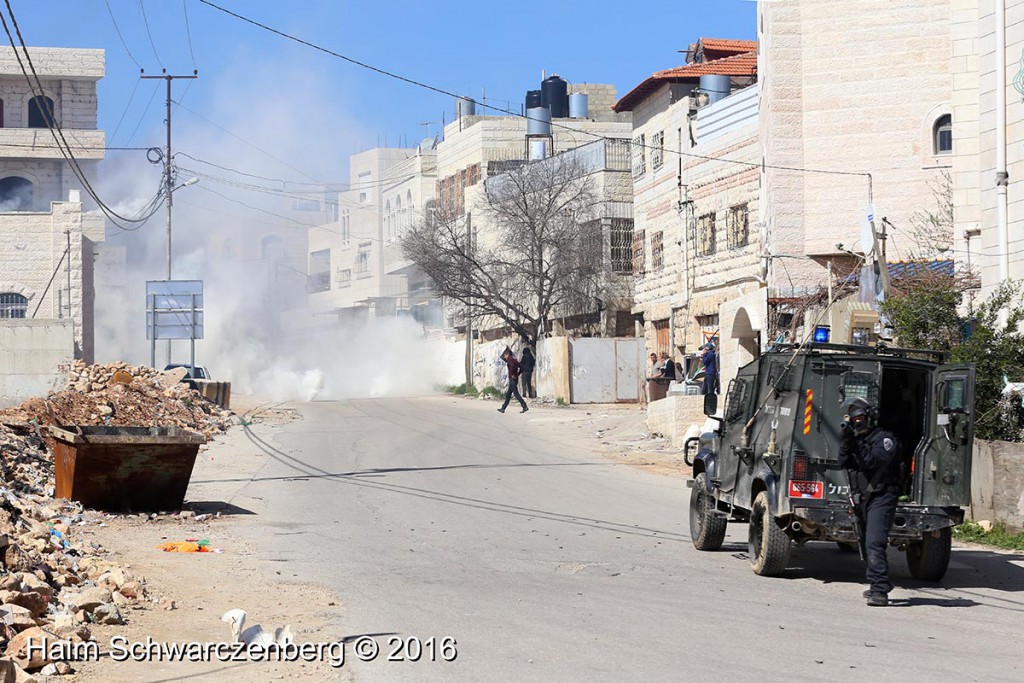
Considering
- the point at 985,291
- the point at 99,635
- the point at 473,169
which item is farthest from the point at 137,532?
the point at 473,169

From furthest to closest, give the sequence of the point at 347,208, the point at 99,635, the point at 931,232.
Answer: the point at 347,208, the point at 931,232, the point at 99,635

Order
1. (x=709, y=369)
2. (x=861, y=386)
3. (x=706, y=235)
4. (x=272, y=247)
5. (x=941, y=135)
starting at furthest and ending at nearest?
(x=272, y=247) → (x=706, y=235) → (x=941, y=135) → (x=709, y=369) → (x=861, y=386)

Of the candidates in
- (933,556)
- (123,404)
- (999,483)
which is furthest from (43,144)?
(933,556)

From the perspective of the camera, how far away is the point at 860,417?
33.6 feet

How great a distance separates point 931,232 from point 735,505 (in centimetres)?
2049

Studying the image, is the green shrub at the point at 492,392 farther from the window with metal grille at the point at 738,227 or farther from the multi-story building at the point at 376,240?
the multi-story building at the point at 376,240

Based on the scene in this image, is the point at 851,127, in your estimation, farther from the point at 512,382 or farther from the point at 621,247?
the point at 621,247

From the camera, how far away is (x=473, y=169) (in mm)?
65188

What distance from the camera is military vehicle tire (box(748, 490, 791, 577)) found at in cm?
1105

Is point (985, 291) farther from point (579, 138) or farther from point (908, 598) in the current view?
point (579, 138)

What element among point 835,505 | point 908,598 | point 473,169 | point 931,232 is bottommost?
point 908,598

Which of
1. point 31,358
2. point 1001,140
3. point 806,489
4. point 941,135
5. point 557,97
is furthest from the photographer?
point 557,97

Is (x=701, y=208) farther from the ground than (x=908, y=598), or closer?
farther from the ground

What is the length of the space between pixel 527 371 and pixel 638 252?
633 cm
